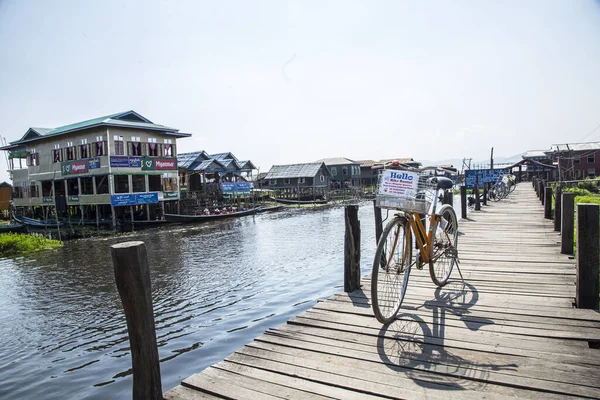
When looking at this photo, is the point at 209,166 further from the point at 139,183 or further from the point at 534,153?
the point at 534,153

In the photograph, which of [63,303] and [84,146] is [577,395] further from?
[84,146]

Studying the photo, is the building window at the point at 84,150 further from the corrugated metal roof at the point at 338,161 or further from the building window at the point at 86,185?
the corrugated metal roof at the point at 338,161

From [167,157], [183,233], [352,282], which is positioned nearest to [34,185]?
[167,157]

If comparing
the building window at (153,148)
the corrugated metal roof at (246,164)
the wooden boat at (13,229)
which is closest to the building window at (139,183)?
the building window at (153,148)

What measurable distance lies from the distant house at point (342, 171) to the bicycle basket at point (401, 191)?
6471cm

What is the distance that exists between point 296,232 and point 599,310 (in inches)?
822

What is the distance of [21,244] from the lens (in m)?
20.6

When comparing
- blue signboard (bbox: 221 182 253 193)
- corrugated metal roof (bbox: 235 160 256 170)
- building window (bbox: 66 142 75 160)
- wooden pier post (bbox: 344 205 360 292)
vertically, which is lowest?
wooden pier post (bbox: 344 205 360 292)

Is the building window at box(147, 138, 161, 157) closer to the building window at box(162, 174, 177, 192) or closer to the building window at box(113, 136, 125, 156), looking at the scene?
the building window at box(162, 174, 177, 192)

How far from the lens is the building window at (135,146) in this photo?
1193 inches

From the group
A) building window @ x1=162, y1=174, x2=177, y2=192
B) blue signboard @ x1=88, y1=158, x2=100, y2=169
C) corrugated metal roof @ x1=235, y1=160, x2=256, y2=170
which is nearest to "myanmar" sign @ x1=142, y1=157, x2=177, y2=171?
building window @ x1=162, y1=174, x2=177, y2=192

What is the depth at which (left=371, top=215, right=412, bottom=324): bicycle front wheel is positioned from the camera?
13.0 feet

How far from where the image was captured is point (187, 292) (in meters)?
11.1

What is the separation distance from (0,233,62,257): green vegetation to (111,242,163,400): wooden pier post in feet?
70.5
